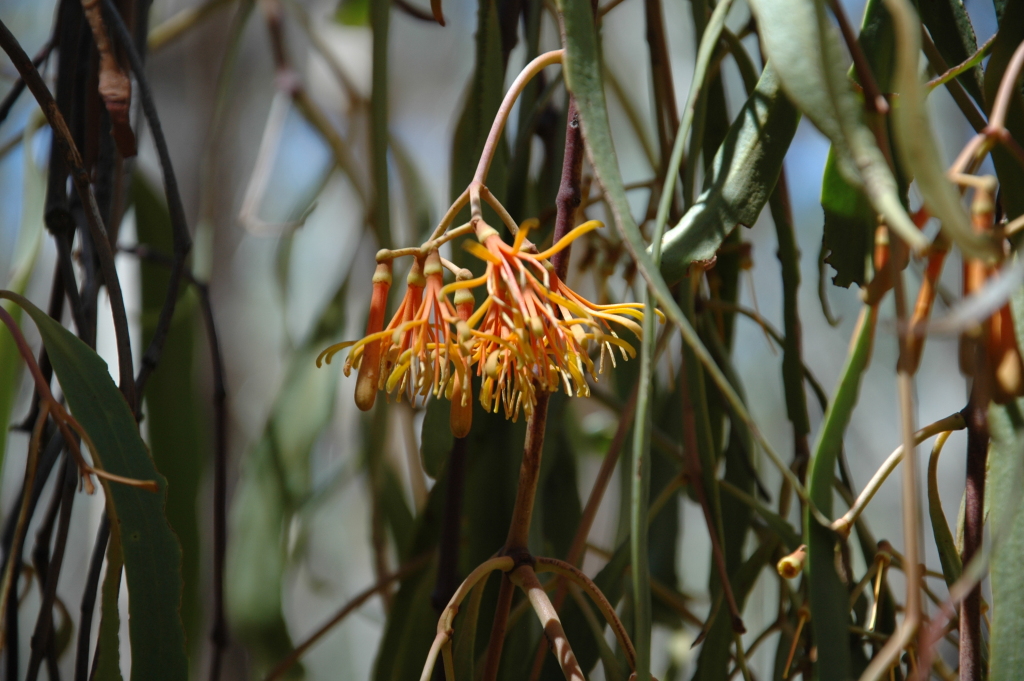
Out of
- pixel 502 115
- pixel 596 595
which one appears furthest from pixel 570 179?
pixel 596 595

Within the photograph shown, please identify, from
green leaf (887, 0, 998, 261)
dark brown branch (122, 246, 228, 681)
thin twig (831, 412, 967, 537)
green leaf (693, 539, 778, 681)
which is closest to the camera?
green leaf (887, 0, 998, 261)

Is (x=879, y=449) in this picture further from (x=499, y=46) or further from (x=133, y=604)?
(x=133, y=604)

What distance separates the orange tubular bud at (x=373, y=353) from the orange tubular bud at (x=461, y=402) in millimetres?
26

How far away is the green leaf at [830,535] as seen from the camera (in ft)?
0.81

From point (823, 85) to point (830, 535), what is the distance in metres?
0.15

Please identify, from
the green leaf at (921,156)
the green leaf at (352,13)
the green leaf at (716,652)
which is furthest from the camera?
the green leaf at (352,13)

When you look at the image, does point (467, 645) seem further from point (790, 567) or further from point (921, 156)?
point (921, 156)

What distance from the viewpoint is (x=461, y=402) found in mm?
234

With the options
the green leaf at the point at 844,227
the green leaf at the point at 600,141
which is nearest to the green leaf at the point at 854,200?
the green leaf at the point at 844,227

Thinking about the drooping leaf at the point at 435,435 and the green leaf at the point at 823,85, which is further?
the drooping leaf at the point at 435,435

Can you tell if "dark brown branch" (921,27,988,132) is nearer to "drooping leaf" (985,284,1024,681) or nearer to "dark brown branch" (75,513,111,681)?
"drooping leaf" (985,284,1024,681)

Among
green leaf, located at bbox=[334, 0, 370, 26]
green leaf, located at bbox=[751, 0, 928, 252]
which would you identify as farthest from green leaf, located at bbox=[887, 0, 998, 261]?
green leaf, located at bbox=[334, 0, 370, 26]

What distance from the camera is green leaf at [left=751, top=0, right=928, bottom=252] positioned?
18 cm

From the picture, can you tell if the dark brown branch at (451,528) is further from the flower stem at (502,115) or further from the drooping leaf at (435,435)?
the flower stem at (502,115)
